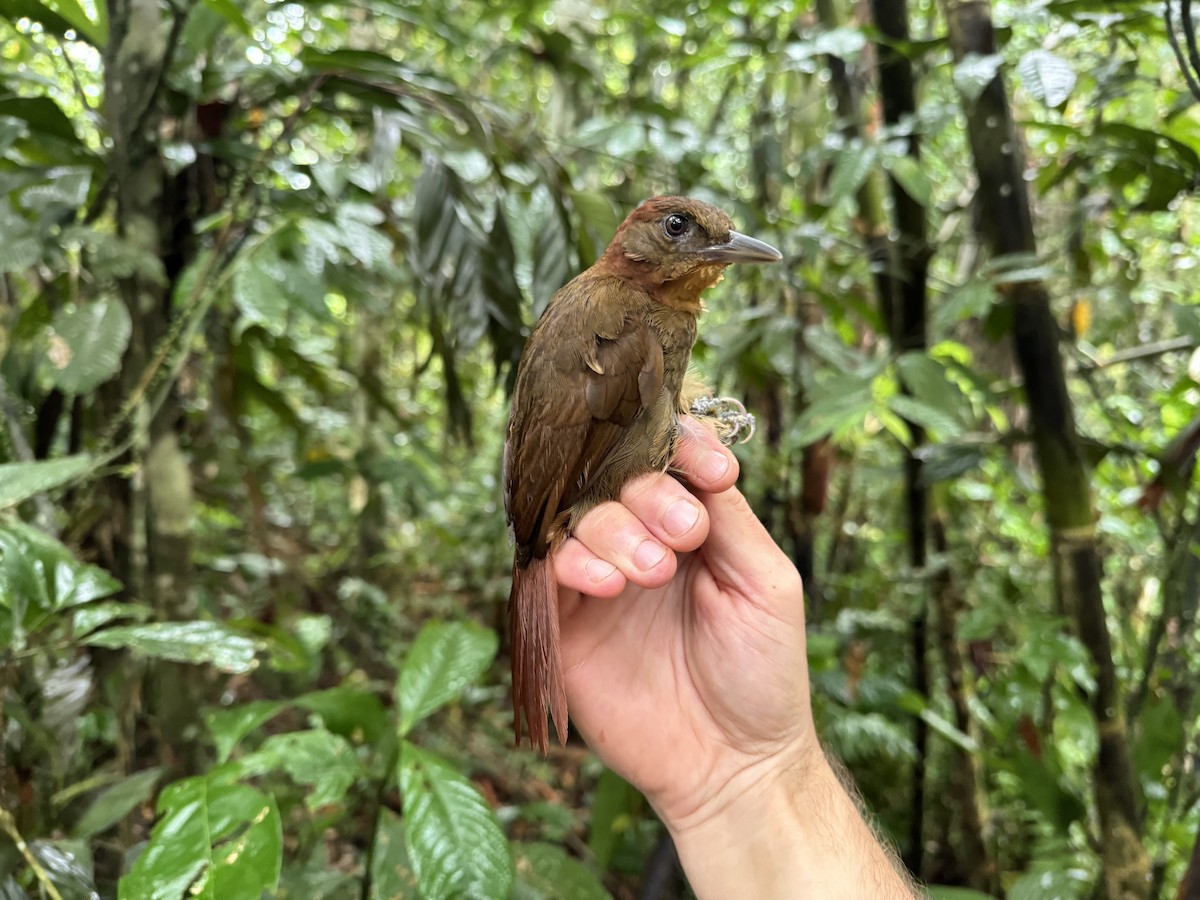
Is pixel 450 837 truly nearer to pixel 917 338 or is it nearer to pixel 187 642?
pixel 187 642

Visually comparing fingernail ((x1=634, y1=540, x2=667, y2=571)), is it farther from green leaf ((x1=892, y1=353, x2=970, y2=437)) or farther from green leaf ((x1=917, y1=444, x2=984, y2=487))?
green leaf ((x1=917, y1=444, x2=984, y2=487))

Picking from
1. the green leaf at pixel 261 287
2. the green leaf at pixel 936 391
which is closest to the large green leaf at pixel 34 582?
the green leaf at pixel 261 287

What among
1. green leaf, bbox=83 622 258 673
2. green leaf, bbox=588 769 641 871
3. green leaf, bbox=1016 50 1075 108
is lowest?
green leaf, bbox=588 769 641 871

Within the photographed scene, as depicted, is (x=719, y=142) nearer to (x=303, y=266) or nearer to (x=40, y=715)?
(x=303, y=266)

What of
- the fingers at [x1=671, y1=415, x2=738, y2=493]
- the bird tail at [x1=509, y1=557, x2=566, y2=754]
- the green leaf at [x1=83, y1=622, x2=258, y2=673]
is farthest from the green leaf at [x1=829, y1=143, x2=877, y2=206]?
the green leaf at [x1=83, y1=622, x2=258, y2=673]

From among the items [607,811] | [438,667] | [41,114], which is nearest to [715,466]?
[438,667]

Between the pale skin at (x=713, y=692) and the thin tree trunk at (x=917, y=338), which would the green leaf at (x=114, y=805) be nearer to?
the pale skin at (x=713, y=692)
